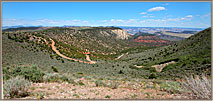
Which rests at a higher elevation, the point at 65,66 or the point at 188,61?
the point at 188,61

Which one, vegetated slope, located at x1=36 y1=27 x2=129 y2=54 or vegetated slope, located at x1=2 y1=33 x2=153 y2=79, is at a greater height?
vegetated slope, located at x1=36 y1=27 x2=129 y2=54

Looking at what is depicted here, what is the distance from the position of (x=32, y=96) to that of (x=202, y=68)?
606 inches

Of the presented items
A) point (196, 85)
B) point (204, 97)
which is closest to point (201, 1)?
point (196, 85)

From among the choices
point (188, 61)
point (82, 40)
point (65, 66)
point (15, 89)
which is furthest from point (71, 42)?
point (15, 89)

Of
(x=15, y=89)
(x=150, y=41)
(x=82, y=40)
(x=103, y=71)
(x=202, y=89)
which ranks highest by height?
(x=150, y=41)

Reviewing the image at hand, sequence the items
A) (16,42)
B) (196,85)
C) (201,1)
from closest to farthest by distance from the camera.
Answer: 1. (196,85)
2. (201,1)
3. (16,42)

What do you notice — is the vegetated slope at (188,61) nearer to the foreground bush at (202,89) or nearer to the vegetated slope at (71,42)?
the foreground bush at (202,89)

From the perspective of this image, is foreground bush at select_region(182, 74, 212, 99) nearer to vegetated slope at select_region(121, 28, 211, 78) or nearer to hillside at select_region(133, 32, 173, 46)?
vegetated slope at select_region(121, 28, 211, 78)

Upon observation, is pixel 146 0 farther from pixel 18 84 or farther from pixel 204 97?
pixel 18 84

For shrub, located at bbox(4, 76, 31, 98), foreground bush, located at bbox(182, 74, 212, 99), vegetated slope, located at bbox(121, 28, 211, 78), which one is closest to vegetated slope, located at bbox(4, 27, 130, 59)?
vegetated slope, located at bbox(121, 28, 211, 78)

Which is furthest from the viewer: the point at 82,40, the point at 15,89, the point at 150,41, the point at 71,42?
the point at 150,41

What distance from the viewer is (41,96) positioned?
459cm

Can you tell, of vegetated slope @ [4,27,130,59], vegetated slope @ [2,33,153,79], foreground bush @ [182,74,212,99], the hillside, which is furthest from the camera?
the hillside

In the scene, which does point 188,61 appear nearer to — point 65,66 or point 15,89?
point 65,66
